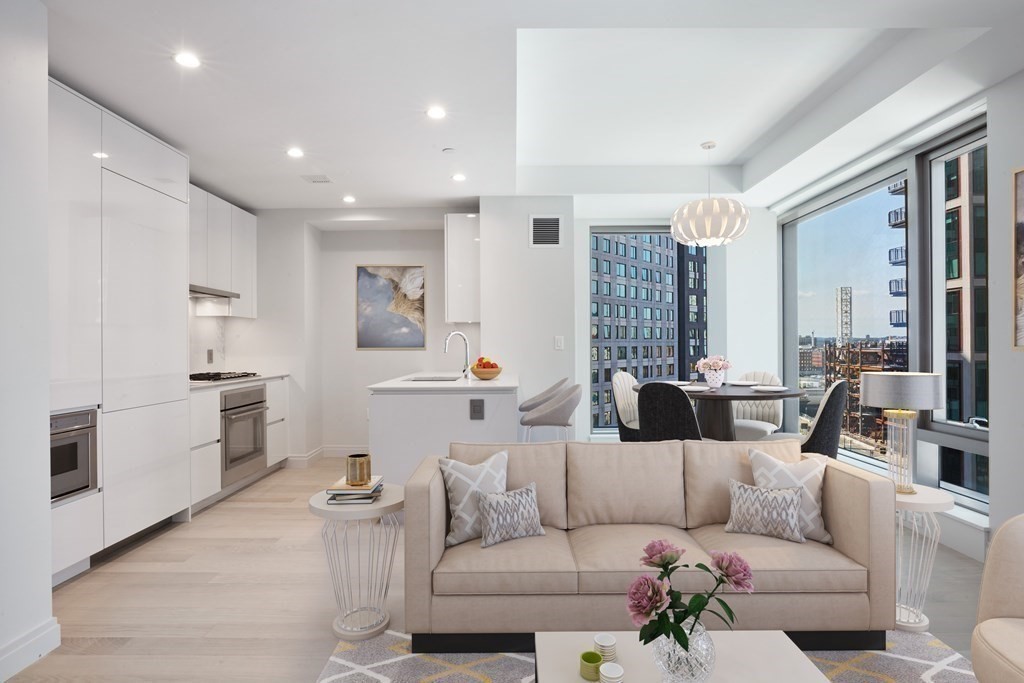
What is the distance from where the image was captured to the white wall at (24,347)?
2072 millimetres

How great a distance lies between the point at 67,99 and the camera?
2.77 meters

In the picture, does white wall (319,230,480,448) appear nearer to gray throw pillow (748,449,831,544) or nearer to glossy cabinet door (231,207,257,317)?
glossy cabinet door (231,207,257,317)

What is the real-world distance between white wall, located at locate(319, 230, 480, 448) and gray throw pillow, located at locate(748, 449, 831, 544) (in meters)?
3.84

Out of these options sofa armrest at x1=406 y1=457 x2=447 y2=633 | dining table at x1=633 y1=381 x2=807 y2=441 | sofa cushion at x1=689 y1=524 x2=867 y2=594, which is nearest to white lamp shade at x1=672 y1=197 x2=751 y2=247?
dining table at x1=633 y1=381 x2=807 y2=441

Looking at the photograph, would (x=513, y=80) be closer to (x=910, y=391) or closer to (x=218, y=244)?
(x=910, y=391)

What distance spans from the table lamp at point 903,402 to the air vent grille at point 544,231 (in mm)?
3126

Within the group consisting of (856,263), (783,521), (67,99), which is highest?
(67,99)

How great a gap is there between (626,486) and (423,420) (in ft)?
5.18

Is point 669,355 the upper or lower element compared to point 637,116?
lower

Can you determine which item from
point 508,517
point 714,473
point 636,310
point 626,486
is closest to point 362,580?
point 508,517

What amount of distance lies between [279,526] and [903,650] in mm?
3434

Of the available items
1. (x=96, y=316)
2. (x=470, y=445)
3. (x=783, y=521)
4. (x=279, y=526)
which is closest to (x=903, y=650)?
(x=783, y=521)

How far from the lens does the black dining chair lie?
3504 mm

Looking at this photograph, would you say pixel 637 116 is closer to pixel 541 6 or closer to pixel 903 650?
pixel 541 6
